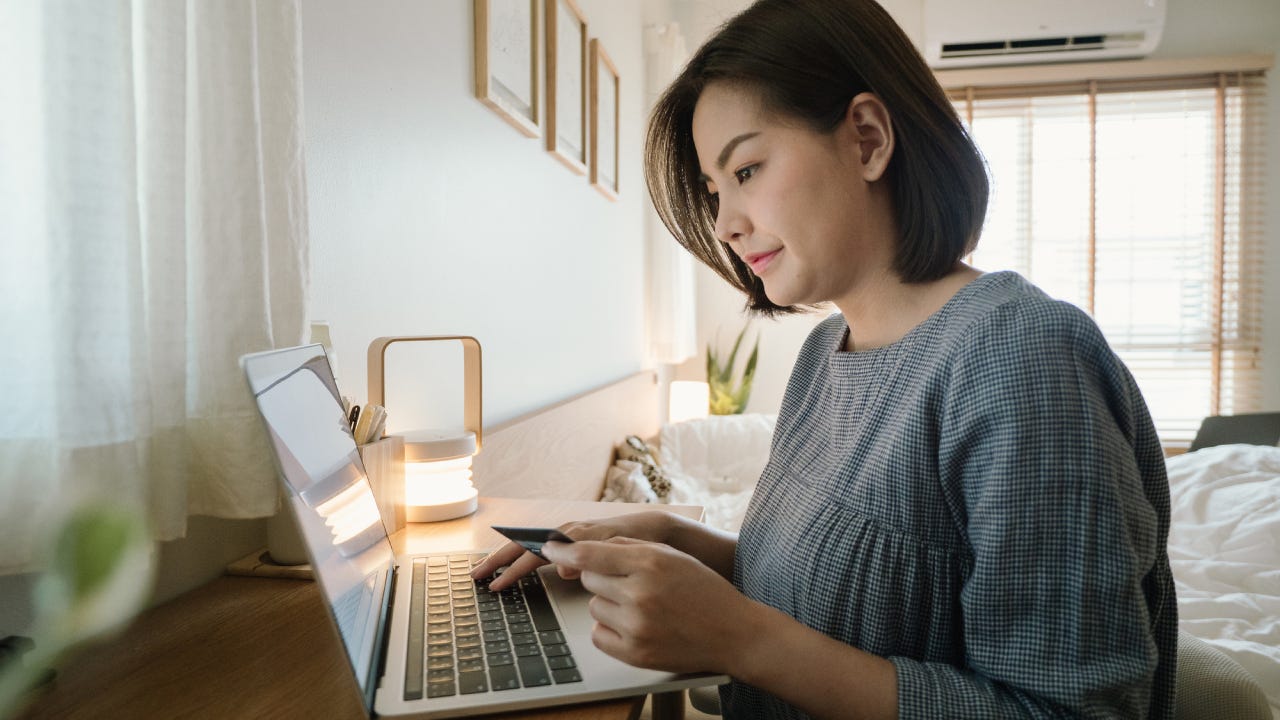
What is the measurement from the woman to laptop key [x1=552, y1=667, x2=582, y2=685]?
3 centimetres

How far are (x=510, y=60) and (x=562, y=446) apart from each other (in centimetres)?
91

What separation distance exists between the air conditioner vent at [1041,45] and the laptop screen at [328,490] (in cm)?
401

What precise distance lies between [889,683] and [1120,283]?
420cm

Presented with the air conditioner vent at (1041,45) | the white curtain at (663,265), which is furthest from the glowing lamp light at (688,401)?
the air conditioner vent at (1041,45)

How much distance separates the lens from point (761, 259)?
84 centimetres

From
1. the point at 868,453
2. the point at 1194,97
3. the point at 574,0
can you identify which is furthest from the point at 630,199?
the point at 1194,97

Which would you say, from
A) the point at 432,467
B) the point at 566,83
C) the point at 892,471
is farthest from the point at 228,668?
the point at 566,83

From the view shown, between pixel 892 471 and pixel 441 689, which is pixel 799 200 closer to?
pixel 892 471

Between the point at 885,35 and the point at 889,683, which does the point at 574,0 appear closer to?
the point at 885,35

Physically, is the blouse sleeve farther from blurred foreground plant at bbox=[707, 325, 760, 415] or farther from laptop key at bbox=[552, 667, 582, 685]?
blurred foreground plant at bbox=[707, 325, 760, 415]

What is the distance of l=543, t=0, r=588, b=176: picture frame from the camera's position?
1972 millimetres

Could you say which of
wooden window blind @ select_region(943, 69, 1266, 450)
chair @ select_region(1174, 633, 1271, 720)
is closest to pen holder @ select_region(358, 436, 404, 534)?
chair @ select_region(1174, 633, 1271, 720)

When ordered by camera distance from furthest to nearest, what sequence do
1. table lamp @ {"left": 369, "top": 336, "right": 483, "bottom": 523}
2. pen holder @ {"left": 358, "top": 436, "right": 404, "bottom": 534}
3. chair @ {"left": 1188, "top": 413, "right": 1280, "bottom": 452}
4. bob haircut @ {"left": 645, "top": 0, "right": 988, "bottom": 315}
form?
1. chair @ {"left": 1188, "top": 413, "right": 1280, "bottom": 452}
2. table lamp @ {"left": 369, "top": 336, "right": 483, "bottom": 523}
3. pen holder @ {"left": 358, "top": 436, "right": 404, "bottom": 534}
4. bob haircut @ {"left": 645, "top": 0, "right": 988, "bottom": 315}

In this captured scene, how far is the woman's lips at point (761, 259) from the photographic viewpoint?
32.7 inches
